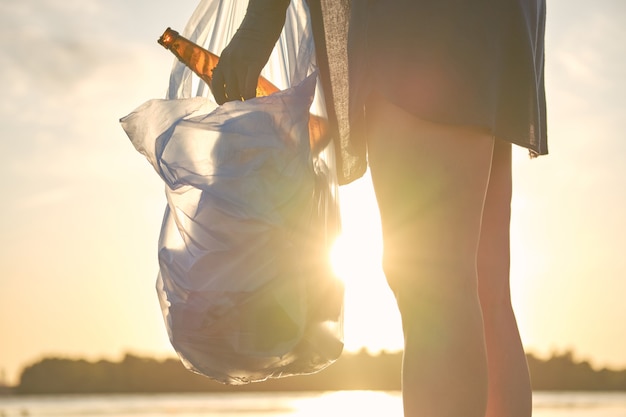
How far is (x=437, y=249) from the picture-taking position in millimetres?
1075

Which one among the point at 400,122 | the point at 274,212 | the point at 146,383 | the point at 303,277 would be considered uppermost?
the point at 400,122

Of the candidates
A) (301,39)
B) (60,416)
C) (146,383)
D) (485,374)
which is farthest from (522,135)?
(146,383)

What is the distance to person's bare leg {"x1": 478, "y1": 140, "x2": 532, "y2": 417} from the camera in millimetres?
1203

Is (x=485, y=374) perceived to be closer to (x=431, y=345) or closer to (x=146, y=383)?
(x=431, y=345)

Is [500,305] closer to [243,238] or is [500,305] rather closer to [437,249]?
[437,249]

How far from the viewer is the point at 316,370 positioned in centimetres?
136

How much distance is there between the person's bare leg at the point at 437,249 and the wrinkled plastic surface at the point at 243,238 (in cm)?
20

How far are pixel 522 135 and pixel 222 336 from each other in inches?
22.1

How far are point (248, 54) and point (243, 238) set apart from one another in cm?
31

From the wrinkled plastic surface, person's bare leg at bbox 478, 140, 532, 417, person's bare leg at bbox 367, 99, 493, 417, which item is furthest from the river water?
person's bare leg at bbox 367, 99, 493, 417

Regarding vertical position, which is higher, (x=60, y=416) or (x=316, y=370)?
(x=316, y=370)

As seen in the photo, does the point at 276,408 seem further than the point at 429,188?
Yes

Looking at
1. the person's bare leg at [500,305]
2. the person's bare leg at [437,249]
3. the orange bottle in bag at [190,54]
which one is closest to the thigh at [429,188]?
the person's bare leg at [437,249]

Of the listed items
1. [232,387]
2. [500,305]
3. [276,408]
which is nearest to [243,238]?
[500,305]
